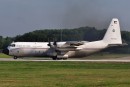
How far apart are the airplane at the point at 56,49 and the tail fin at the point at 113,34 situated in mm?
939

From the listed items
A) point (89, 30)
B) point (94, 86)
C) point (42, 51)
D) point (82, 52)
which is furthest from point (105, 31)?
point (94, 86)

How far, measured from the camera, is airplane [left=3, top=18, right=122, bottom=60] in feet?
282

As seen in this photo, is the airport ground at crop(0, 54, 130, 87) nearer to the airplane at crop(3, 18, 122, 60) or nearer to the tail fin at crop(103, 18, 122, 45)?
the airplane at crop(3, 18, 122, 60)

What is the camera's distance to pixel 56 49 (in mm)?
86625

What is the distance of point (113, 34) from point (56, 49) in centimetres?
1413

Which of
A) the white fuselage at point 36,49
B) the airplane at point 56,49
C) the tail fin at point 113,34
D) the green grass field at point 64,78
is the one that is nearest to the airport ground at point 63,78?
the green grass field at point 64,78

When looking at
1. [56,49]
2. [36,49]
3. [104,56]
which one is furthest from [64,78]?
[104,56]

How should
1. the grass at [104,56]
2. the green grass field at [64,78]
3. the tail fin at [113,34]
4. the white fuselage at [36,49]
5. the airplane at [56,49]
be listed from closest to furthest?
the green grass field at [64,78], the white fuselage at [36,49], the airplane at [56,49], the grass at [104,56], the tail fin at [113,34]

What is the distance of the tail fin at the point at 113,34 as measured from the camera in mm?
92250

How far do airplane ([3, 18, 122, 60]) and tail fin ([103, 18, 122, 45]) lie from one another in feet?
3.08

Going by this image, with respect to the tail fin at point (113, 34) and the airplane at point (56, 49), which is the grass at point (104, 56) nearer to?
the airplane at point (56, 49)

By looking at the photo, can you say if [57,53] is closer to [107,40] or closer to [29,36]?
[107,40]

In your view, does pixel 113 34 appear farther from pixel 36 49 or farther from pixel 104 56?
pixel 36 49

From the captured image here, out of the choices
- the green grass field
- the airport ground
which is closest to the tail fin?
the airport ground
